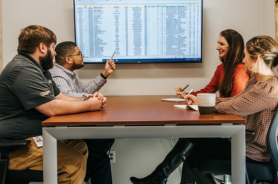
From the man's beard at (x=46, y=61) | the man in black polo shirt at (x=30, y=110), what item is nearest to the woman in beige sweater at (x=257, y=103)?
the man in black polo shirt at (x=30, y=110)

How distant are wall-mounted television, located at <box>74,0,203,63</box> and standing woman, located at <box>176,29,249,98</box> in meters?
0.36

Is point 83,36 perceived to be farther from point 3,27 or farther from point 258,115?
point 258,115

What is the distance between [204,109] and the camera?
52.3 inches

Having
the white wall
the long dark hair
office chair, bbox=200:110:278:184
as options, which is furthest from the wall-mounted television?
office chair, bbox=200:110:278:184

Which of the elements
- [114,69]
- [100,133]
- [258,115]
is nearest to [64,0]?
[114,69]

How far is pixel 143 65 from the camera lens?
2711 millimetres

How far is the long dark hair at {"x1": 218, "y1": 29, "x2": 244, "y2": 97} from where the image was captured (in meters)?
2.03

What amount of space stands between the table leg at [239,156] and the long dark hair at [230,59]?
88 centimetres

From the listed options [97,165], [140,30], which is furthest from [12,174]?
[140,30]

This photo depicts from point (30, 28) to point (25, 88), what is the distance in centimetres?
45

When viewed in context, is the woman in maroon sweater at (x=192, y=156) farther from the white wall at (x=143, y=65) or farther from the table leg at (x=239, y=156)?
the white wall at (x=143, y=65)

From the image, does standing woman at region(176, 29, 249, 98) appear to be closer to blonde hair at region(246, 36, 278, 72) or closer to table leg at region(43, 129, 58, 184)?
blonde hair at region(246, 36, 278, 72)

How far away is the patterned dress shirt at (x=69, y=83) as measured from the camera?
2.05m

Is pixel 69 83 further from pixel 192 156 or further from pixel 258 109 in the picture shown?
pixel 258 109
